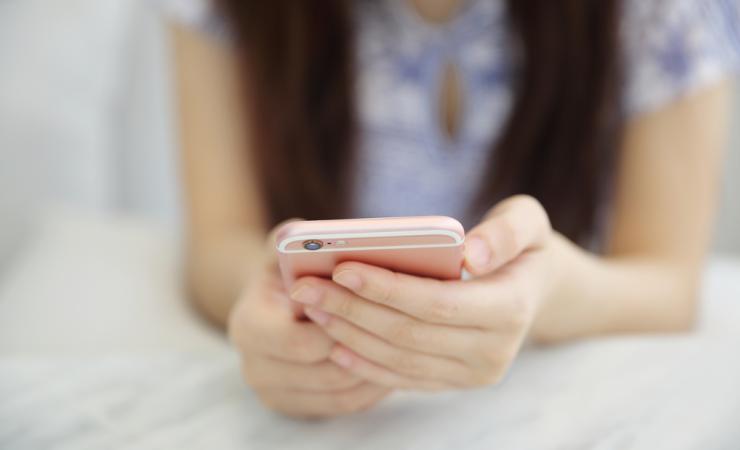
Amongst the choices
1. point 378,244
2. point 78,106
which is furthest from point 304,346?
point 78,106

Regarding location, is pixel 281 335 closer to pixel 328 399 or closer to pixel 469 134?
pixel 328 399

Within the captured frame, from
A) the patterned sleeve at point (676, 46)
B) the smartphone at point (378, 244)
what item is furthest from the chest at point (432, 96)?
the smartphone at point (378, 244)

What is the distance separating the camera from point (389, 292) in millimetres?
384

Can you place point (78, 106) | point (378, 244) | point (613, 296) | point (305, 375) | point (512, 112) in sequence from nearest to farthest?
1. point (378, 244)
2. point (305, 375)
3. point (613, 296)
4. point (512, 112)
5. point (78, 106)

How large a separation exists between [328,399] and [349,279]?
0.47 feet

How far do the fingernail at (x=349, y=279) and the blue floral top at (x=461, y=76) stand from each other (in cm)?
44

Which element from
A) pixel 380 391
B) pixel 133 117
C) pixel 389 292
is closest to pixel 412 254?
pixel 389 292

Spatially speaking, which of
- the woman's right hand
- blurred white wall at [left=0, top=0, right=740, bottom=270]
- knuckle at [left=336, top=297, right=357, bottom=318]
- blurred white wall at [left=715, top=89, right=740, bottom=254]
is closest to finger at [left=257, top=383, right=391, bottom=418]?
the woman's right hand

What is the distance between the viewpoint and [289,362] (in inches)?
18.7

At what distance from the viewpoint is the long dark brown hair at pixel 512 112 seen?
2.39 ft

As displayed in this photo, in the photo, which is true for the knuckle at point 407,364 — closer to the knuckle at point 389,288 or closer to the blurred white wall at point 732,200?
the knuckle at point 389,288

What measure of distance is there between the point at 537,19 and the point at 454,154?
19cm

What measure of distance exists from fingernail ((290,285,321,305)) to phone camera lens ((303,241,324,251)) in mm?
33

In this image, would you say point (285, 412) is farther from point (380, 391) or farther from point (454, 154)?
point (454, 154)
